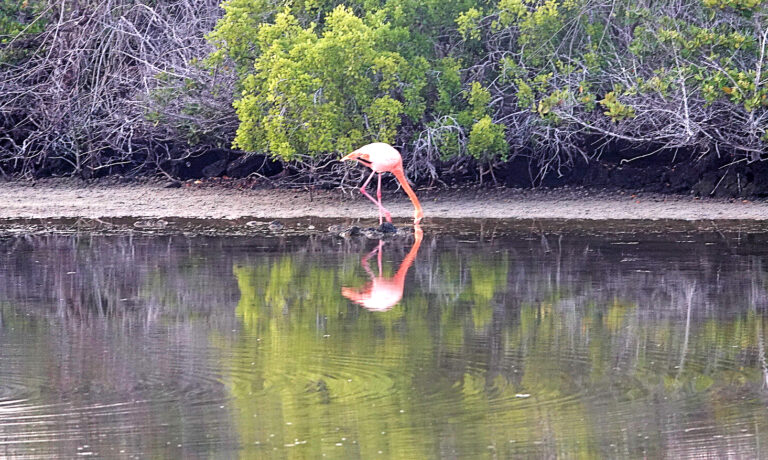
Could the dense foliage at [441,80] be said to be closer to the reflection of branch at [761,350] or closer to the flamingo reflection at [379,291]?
the flamingo reflection at [379,291]

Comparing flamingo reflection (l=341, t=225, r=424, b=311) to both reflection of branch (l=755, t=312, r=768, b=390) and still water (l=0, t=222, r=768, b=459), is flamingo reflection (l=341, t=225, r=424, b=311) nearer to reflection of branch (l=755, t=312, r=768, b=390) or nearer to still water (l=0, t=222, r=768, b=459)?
still water (l=0, t=222, r=768, b=459)

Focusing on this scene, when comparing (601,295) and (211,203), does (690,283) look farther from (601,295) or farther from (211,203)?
(211,203)

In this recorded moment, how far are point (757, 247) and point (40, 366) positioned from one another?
7404 mm

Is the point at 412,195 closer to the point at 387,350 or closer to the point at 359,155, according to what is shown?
the point at 359,155

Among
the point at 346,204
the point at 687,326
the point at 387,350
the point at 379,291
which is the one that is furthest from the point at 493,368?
the point at 346,204

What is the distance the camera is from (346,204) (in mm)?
15820

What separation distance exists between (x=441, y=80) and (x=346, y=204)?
200cm

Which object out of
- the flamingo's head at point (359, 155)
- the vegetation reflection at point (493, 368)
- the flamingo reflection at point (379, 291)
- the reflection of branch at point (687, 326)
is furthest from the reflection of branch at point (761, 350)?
the flamingo's head at point (359, 155)

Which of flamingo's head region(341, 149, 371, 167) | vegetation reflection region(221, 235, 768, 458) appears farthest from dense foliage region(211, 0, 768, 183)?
vegetation reflection region(221, 235, 768, 458)

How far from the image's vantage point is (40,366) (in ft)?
23.7

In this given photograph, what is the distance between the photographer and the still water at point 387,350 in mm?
5742

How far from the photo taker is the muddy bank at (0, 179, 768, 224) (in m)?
14.8

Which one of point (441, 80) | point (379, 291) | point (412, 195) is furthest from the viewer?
point (441, 80)

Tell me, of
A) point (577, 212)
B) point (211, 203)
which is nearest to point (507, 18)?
point (577, 212)
